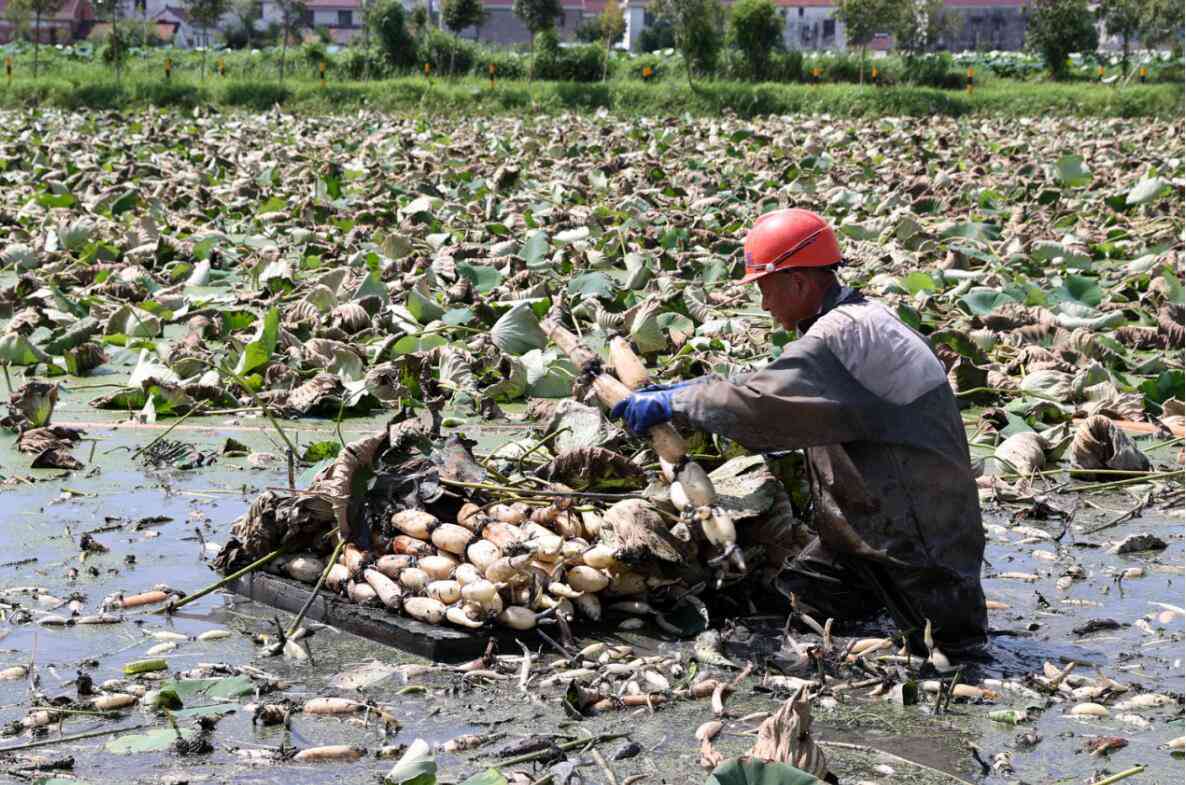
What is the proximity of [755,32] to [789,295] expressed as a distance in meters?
30.8

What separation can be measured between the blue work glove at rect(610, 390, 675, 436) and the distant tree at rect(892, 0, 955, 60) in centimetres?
3399

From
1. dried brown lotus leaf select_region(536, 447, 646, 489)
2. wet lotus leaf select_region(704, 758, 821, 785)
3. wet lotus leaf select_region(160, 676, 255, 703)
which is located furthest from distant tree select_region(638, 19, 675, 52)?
wet lotus leaf select_region(704, 758, 821, 785)

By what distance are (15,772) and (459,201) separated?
1026 cm

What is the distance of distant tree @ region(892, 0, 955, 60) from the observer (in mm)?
38156

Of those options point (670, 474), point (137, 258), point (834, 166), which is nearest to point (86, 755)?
point (670, 474)

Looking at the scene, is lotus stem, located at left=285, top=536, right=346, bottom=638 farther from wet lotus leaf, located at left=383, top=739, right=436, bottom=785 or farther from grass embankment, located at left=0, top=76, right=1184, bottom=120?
grass embankment, located at left=0, top=76, right=1184, bottom=120

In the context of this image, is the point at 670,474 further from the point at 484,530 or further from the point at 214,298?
the point at 214,298

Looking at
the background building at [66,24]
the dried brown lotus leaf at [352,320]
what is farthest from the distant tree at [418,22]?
the dried brown lotus leaf at [352,320]

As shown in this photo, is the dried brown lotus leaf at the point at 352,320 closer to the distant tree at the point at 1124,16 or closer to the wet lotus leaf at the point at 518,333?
the wet lotus leaf at the point at 518,333

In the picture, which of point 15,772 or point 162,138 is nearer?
point 15,772

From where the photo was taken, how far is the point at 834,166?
16.5 m

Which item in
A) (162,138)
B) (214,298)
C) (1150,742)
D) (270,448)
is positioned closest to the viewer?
(1150,742)

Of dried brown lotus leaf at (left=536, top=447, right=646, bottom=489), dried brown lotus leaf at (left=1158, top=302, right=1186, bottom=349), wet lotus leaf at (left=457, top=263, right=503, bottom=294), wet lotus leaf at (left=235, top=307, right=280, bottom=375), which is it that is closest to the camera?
dried brown lotus leaf at (left=536, top=447, right=646, bottom=489)

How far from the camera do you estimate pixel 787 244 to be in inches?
147
